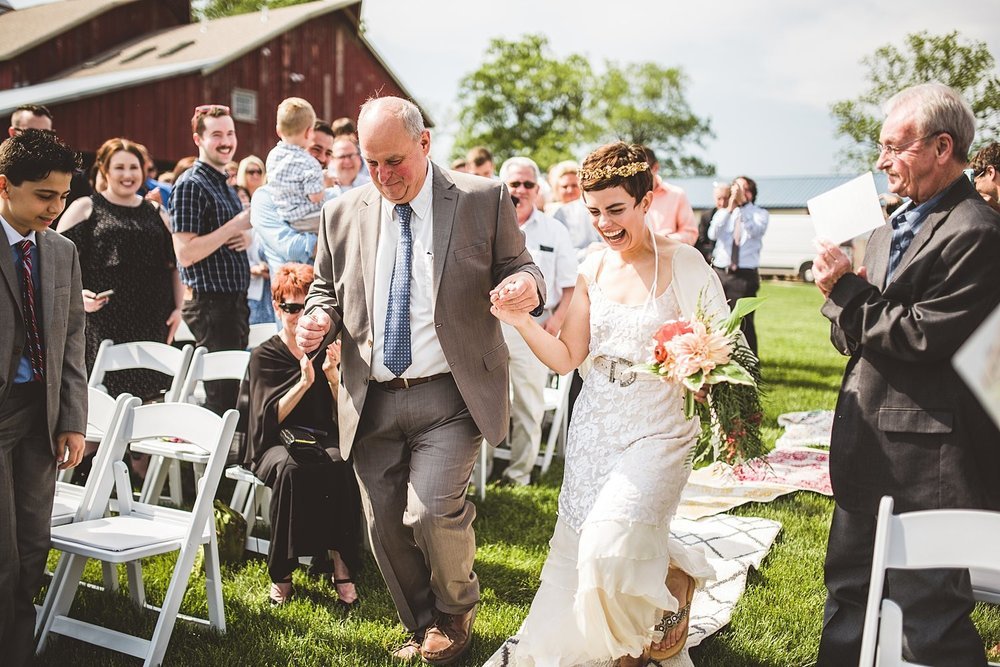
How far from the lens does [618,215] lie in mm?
3582

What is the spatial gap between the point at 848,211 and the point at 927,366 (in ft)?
1.97

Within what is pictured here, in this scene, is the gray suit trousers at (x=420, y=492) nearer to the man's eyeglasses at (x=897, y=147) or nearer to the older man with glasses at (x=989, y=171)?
the man's eyeglasses at (x=897, y=147)

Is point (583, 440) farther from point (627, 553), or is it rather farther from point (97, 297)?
point (97, 297)

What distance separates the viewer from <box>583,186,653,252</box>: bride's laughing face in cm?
354

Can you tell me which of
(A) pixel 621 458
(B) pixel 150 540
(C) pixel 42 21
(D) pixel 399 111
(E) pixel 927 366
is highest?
(C) pixel 42 21

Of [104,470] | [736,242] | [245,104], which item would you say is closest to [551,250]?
[104,470]

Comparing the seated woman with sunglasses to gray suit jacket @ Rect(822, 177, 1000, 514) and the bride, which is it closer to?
the bride

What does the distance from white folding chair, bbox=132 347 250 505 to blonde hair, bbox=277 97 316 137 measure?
1505mm

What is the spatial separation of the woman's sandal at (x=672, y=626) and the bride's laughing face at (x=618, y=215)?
4.86ft

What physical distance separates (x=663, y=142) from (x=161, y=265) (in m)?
73.1

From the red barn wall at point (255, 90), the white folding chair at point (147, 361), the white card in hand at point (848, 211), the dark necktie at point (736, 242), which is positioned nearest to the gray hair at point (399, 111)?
the white card in hand at point (848, 211)

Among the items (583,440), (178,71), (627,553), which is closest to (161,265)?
(583,440)

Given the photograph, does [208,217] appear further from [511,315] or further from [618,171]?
[618,171]

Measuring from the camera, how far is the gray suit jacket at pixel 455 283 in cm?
371
